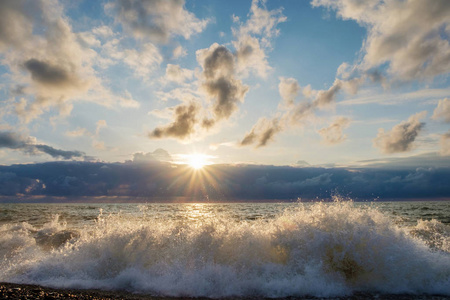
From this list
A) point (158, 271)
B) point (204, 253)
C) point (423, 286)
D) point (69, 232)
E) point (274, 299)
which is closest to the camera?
point (274, 299)

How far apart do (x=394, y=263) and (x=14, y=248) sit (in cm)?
1897

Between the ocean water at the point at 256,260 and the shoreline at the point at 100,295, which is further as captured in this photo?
the ocean water at the point at 256,260

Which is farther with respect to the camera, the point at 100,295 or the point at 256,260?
the point at 256,260

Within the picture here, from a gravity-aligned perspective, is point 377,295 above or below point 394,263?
below

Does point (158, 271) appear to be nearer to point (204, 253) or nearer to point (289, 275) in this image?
point (204, 253)

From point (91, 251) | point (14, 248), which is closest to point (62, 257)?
point (91, 251)

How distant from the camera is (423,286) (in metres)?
9.01

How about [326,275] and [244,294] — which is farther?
[326,275]

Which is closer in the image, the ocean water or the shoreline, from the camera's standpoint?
the shoreline

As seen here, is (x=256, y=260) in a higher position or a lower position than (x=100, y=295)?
higher

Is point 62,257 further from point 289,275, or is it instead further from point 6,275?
point 289,275

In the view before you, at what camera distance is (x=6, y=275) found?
421 inches

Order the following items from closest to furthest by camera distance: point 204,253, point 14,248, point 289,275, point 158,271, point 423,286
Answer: point 423,286
point 289,275
point 158,271
point 204,253
point 14,248

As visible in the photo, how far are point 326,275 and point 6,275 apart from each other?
42.2 feet
